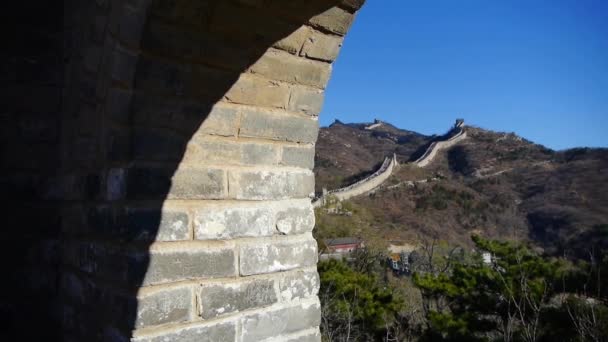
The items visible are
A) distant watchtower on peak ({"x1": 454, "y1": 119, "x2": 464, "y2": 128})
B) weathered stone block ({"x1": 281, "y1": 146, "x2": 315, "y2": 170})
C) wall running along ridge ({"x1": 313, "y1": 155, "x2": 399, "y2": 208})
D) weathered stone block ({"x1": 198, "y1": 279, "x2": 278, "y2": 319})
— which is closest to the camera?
weathered stone block ({"x1": 198, "y1": 279, "x2": 278, "y2": 319})

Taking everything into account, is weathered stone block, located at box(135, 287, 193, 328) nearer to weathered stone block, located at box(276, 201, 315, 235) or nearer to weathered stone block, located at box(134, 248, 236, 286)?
weathered stone block, located at box(134, 248, 236, 286)

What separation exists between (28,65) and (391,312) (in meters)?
9.33

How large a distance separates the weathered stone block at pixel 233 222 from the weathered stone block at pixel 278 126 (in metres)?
0.26

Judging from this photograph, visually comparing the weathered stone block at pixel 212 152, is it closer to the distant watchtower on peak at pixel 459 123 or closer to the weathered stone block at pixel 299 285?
the weathered stone block at pixel 299 285

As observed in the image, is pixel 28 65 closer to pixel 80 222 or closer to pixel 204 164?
pixel 80 222

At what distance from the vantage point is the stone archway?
1.33 m

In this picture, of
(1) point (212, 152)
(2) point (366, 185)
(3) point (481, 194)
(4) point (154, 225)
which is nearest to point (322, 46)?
(1) point (212, 152)

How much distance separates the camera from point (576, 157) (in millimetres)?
46062

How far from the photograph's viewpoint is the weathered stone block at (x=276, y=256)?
1482mm

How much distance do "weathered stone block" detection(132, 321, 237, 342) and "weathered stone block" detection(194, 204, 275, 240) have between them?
263 millimetres

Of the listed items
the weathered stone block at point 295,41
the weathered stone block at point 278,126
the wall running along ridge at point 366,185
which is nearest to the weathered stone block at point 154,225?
the weathered stone block at point 278,126

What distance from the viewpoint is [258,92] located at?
62.2 inches

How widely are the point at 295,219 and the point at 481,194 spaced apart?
146ft

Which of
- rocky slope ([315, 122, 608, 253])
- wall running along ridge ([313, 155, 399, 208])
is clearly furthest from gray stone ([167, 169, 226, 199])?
wall running along ridge ([313, 155, 399, 208])
